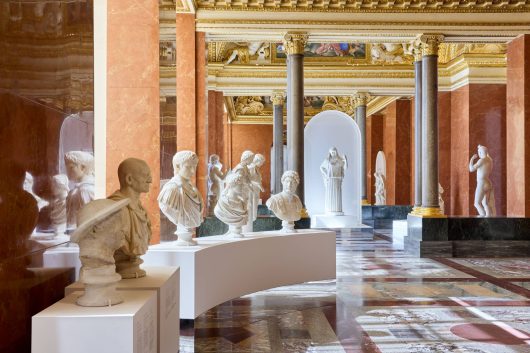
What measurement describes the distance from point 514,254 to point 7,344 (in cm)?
1164

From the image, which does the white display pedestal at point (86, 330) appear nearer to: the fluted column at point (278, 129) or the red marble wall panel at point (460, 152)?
the red marble wall panel at point (460, 152)

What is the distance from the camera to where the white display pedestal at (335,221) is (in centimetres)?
1741

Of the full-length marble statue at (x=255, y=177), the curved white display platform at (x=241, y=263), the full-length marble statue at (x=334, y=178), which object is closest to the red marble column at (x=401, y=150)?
the full-length marble statue at (x=334, y=178)

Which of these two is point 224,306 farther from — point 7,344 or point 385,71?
point 385,71

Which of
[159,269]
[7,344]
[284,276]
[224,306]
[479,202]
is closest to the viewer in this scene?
[7,344]

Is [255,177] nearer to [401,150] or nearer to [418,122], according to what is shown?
[418,122]

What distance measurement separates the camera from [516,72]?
12891mm

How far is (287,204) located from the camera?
845 cm

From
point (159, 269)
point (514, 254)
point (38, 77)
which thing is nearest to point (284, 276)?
point (159, 269)

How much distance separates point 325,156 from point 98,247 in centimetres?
1613

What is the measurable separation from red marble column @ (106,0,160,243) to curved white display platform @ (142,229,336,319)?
5.36ft

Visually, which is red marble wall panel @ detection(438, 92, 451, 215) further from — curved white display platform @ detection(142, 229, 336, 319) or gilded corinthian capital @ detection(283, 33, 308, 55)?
curved white display platform @ detection(142, 229, 336, 319)

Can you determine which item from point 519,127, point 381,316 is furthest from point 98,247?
point 519,127

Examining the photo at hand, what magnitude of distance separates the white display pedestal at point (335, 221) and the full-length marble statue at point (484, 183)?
431 centimetres
